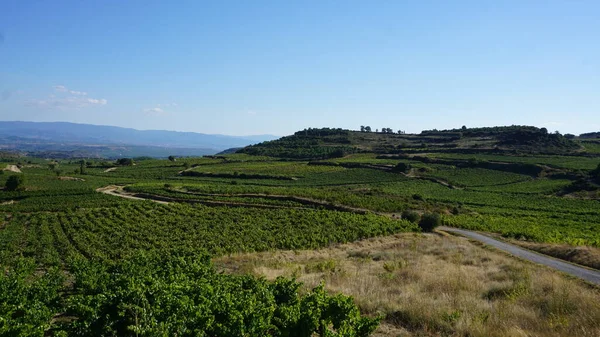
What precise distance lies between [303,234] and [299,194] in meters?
20.8

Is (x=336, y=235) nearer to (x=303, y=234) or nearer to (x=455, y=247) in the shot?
(x=303, y=234)

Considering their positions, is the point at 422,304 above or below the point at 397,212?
above

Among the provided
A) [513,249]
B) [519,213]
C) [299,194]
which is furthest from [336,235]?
[519,213]

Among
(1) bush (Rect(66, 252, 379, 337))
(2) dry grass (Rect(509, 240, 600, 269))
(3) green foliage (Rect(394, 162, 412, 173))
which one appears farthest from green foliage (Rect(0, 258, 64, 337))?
(3) green foliage (Rect(394, 162, 412, 173))

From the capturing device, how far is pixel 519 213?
52094 mm

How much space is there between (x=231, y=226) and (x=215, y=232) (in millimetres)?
2881

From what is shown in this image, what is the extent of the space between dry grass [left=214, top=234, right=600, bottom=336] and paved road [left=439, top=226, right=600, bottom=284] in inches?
140

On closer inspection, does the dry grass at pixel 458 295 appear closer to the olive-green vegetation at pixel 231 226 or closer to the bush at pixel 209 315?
the olive-green vegetation at pixel 231 226

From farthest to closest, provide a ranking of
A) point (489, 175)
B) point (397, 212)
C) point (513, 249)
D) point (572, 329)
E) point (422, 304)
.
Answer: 1. point (489, 175)
2. point (397, 212)
3. point (513, 249)
4. point (422, 304)
5. point (572, 329)

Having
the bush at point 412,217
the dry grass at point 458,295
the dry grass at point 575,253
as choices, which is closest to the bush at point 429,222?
the bush at point 412,217

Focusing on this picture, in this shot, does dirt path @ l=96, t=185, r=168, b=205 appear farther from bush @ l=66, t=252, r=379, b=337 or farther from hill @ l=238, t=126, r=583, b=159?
hill @ l=238, t=126, r=583, b=159

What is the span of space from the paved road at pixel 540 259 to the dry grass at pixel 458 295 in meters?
3.57

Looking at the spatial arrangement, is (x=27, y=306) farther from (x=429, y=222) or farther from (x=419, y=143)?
(x=419, y=143)

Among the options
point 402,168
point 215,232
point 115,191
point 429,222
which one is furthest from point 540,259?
point 402,168
